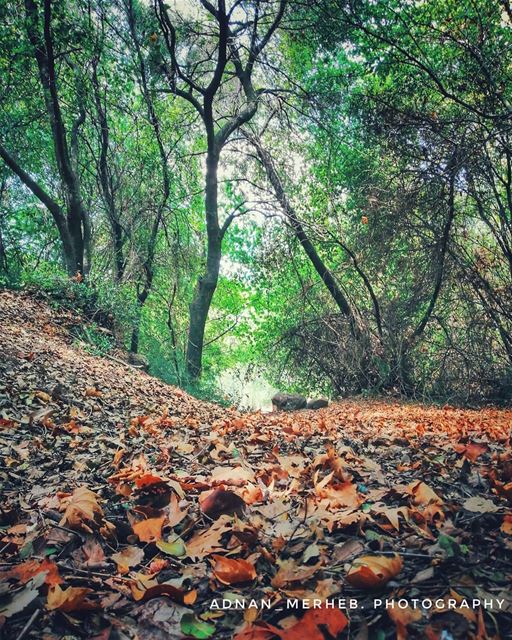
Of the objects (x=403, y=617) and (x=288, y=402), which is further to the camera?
(x=288, y=402)

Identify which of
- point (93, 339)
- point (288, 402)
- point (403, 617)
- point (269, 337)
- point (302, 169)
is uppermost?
point (302, 169)

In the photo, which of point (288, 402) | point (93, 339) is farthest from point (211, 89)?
point (288, 402)

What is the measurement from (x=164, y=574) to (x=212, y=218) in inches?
314

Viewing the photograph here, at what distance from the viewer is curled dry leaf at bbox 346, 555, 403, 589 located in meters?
0.98

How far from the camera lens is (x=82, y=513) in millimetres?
1387

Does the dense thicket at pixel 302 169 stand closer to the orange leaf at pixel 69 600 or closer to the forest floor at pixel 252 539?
the forest floor at pixel 252 539

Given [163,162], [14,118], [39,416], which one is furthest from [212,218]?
[39,416]

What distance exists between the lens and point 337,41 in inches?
281

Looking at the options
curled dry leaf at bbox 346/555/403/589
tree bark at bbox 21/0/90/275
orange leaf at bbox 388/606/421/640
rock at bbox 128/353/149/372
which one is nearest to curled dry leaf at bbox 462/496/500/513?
curled dry leaf at bbox 346/555/403/589

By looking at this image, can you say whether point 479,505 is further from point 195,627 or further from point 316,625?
point 195,627

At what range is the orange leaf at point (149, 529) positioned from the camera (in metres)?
1.30

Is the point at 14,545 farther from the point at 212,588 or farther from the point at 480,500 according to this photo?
the point at 480,500

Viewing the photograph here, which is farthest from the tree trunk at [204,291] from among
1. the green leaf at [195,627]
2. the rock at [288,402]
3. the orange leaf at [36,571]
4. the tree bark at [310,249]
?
the green leaf at [195,627]

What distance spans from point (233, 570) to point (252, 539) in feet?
0.53
